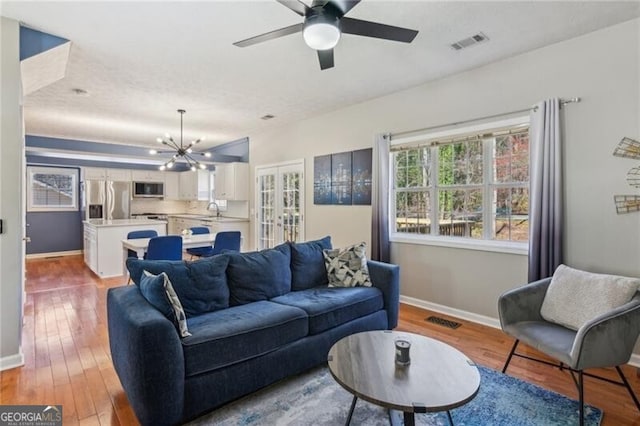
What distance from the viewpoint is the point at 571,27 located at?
2676 millimetres

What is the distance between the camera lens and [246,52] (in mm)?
3092

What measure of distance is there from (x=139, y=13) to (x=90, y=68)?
4.63 feet

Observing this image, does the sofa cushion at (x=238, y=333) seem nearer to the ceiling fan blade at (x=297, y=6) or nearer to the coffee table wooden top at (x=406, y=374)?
the coffee table wooden top at (x=406, y=374)

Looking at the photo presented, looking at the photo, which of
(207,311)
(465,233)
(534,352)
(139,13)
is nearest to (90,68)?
(139,13)

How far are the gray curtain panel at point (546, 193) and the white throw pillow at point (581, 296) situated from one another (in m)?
0.36

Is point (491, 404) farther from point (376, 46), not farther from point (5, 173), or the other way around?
point (5, 173)

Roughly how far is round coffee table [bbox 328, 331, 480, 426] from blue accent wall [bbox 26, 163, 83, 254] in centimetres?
839

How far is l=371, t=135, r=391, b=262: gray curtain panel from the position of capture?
4.18 m

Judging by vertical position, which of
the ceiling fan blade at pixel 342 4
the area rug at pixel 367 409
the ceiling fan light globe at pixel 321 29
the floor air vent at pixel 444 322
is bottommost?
the area rug at pixel 367 409

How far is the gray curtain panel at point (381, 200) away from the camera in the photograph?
418 centimetres

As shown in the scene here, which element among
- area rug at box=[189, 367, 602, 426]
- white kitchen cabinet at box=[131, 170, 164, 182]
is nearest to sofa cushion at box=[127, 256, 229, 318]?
area rug at box=[189, 367, 602, 426]

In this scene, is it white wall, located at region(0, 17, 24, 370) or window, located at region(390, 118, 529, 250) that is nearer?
white wall, located at region(0, 17, 24, 370)

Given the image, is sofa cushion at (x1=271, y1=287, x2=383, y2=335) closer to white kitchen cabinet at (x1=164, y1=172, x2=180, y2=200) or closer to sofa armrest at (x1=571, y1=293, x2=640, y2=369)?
sofa armrest at (x1=571, y1=293, x2=640, y2=369)

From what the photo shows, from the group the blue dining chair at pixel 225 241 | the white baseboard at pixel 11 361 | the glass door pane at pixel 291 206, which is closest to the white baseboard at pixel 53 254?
the blue dining chair at pixel 225 241
